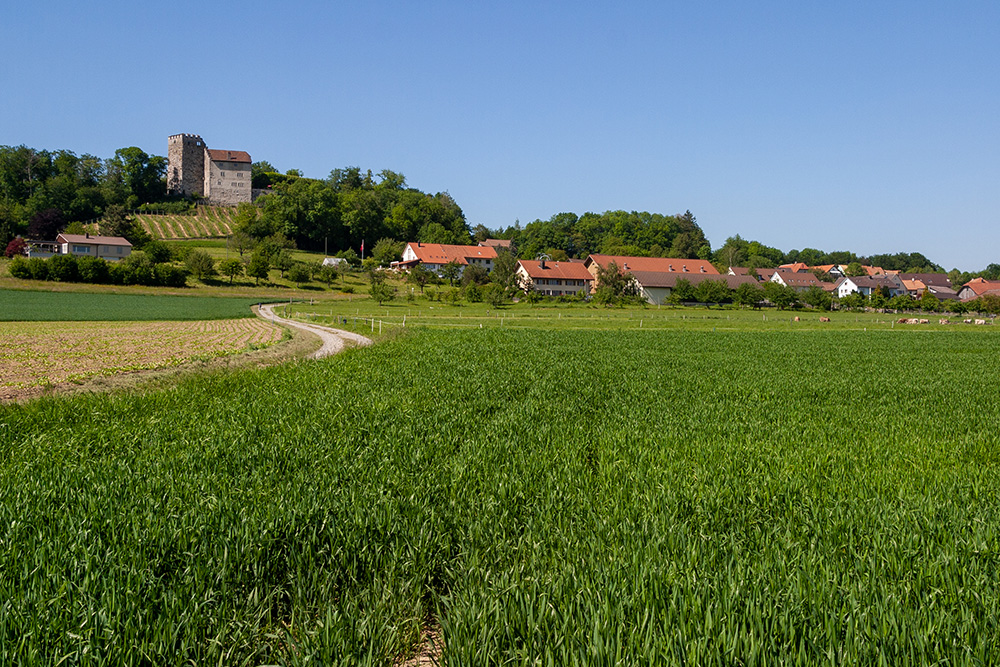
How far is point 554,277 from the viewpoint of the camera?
130250mm

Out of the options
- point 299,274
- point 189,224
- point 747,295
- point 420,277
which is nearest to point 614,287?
point 747,295

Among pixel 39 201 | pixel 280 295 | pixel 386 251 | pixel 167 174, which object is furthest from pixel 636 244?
pixel 39 201

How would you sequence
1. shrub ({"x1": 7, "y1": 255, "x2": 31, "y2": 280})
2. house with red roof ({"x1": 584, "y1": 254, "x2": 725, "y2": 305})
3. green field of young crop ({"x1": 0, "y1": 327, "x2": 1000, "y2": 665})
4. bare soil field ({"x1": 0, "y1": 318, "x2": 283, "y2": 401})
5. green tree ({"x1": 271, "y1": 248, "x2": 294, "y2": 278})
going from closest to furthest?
green field of young crop ({"x1": 0, "y1": 327, "x2": 1000, "y2": 665}), bare soil field ({"x1": 0, "y1": 318, "x2": 283, "y2": 401}), shrub ({"x1": 7, "y1": 255, "x2": 31, "y2": 280}), green tree ({"x1": 271, "y1": 248, "x2": 294, "y2": 278}), house with red roof ({"x1": 584, "y1": 254, "x2": 725, "y2": 305})

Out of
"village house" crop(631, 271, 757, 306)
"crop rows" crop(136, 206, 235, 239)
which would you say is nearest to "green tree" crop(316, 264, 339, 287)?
"crop rows" crop(136, 206, 235, 239)

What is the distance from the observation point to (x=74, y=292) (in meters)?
81.1

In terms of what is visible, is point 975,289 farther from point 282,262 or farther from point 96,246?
point 96,246

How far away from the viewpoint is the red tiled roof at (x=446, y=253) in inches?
5846

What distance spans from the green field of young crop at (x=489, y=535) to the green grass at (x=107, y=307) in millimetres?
46269

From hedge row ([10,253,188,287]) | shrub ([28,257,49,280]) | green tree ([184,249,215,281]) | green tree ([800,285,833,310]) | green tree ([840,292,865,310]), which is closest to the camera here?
shrub ([28,257,49,280])

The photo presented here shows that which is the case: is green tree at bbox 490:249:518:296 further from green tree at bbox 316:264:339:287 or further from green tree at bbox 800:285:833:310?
green tree at bbox 800:285:833:310

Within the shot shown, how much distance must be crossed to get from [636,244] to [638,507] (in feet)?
620

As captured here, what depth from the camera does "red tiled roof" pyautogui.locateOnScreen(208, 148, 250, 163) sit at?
183625 millimetres

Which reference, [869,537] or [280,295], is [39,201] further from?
[869,537]

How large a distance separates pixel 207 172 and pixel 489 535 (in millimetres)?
202787
